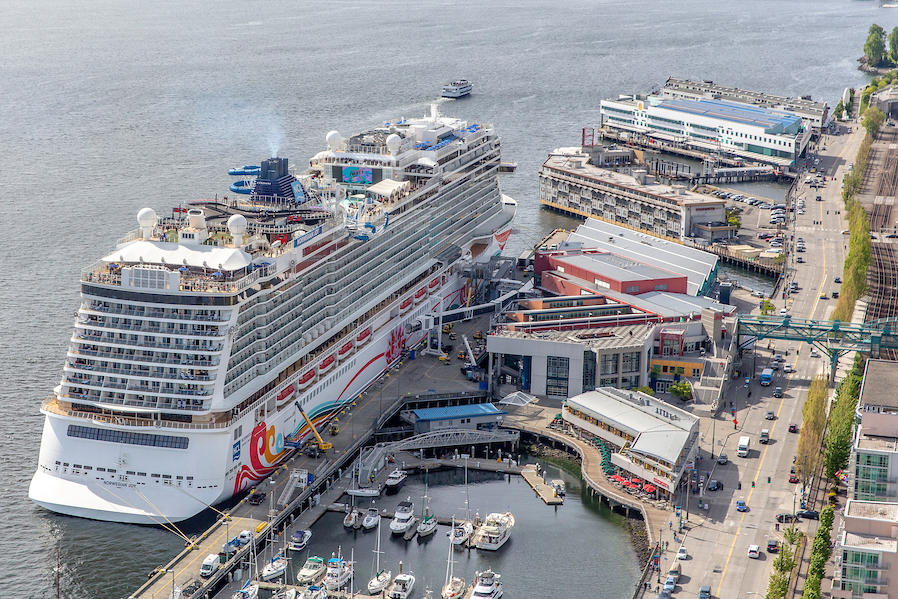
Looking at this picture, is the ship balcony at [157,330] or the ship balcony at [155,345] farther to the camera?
the ship balcony at [157,330]


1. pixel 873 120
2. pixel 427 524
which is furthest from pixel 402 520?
pixel 873 120

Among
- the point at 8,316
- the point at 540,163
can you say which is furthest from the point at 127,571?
the point at 540,163

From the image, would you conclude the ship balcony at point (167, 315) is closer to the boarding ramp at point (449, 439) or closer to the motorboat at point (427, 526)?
the boarding ramp at point (449, 439)

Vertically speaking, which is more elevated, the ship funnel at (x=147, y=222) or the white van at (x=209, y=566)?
the ship funnel at (x=147, y=222)

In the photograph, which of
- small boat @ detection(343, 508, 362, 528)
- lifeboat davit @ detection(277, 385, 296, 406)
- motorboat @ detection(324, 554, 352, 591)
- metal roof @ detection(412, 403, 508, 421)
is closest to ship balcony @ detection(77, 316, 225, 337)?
lifeboat davit @ detection(277, 385, 296, 406)

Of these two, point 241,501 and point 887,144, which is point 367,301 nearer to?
point 241,501

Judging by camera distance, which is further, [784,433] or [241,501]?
[784,433]

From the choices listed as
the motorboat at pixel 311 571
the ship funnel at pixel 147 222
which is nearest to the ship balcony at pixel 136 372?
the ship funnel at pixel 147 222
